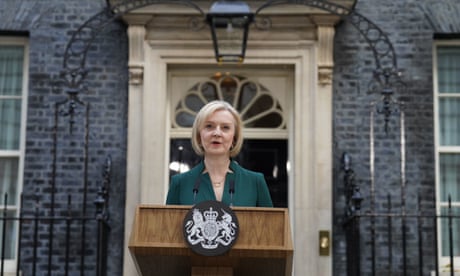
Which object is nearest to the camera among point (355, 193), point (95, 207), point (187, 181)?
point (187, 181)

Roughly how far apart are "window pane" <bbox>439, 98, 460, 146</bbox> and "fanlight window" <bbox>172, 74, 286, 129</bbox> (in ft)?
4.85

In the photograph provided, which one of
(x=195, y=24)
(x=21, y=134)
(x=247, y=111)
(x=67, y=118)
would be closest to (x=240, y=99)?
(x=247, y=111)

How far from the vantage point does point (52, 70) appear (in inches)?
363

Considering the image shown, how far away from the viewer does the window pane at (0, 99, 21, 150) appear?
9.32 metres

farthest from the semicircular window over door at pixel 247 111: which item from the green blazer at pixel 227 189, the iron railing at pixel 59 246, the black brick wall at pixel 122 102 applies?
the green blazer at pixel 227 189

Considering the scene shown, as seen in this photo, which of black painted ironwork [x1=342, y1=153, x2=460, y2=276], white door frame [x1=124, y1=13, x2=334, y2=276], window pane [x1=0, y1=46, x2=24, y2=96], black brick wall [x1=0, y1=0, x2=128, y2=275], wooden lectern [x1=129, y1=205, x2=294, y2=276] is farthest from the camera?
window pane [x1=0, y1=46, x2=24, y2=96]

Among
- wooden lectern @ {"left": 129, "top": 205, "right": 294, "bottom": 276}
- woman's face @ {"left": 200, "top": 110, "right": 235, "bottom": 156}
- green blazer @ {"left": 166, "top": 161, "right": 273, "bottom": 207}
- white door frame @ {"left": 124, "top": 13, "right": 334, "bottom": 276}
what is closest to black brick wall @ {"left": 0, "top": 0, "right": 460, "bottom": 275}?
white door frame @ {"left": 124, "top": 13, "right": 334, "bottom": 276}

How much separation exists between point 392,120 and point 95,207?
2.72m

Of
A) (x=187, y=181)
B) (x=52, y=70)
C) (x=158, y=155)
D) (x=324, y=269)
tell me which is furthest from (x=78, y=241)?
(x=187, y=181)

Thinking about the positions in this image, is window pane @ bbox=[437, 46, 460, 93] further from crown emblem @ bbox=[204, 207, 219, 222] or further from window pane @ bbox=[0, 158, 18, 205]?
crown emblem @ bbox=[204, 207, 219, 222]

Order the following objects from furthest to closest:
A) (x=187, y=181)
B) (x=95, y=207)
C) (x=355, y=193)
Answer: (x=95, y=207) → (x=355, y=193) → (x=187, y=181)

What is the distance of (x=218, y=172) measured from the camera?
14.7ft

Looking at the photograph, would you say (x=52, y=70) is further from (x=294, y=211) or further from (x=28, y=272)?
(x=294, y=211)

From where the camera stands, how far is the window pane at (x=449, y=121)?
9.28 meters
